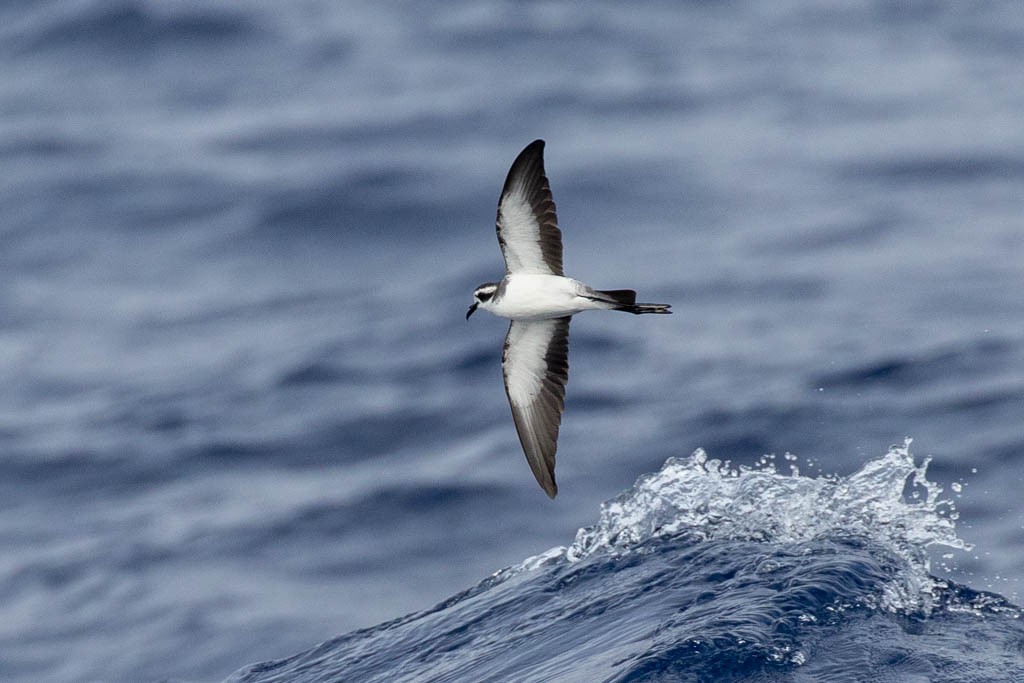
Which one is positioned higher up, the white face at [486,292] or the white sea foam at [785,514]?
the white face at [486,292]

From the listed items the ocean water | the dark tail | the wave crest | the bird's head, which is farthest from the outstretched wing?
the wave crest

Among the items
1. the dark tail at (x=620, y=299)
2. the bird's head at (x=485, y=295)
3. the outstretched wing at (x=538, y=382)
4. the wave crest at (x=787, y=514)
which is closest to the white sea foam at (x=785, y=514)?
the wave crest at (x=787, y=514)

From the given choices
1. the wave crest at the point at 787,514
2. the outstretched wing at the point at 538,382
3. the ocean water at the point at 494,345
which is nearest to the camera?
the outstretched wing at the point at 538,382

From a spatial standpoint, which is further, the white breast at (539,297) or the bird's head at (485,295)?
the bird's head at (485,295)

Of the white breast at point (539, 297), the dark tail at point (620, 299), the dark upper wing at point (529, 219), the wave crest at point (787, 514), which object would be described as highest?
the dark upper wing at point (529, 219)

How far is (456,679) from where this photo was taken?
1044 cm

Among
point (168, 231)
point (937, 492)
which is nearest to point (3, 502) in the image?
point (168, 231)

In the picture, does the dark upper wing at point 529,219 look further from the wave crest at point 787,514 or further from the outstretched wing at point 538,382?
the wave crest at point 787,514

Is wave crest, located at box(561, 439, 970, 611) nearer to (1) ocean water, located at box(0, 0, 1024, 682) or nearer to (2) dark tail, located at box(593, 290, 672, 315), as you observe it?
(1) ocean water, located at box(0, 0, 1024, 682)

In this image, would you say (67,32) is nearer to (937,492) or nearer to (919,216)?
(919,216)

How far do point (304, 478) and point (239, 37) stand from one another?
12966mm

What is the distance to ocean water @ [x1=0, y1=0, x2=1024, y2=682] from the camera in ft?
37.3

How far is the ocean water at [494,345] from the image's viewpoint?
11367mm

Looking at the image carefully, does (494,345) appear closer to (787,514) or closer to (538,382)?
(787,514)
